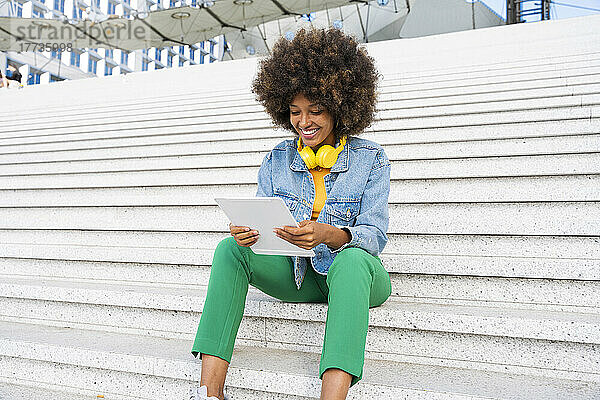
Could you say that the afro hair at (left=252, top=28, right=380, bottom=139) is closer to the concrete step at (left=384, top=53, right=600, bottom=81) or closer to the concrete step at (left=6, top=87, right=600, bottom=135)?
the concrete step at (left=6, top=87, right=600, bottom=135)

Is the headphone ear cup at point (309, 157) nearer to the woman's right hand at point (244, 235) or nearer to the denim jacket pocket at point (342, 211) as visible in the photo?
the denim jacket pocket at point (342, 211)

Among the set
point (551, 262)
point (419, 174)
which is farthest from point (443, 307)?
point (419, 174)

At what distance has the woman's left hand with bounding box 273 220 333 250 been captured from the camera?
4.51 feet

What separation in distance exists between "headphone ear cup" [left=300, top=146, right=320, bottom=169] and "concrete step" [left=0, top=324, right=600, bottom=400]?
593 mm

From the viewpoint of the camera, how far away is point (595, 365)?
1.47 metres

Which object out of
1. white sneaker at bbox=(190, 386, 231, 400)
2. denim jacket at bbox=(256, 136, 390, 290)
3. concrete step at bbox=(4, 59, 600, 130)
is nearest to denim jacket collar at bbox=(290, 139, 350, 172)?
denim jacket at bbox=(256, 136, 390, 290)

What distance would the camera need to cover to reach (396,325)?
63.9 inches

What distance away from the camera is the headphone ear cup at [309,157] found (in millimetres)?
1702

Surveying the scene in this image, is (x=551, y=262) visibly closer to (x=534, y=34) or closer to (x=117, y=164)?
(x=117, y=164)

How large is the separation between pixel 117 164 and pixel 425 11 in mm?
10780

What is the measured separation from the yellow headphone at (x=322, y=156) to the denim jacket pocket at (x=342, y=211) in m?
0.13

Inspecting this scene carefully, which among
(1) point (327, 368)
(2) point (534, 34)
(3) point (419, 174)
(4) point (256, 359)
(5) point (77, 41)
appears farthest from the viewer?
(5) point (77, 41)

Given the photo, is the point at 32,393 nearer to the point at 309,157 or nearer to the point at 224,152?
the point at 309,157

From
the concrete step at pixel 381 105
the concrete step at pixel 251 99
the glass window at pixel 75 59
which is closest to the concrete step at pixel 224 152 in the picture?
the concrete step at pixel 381 105
